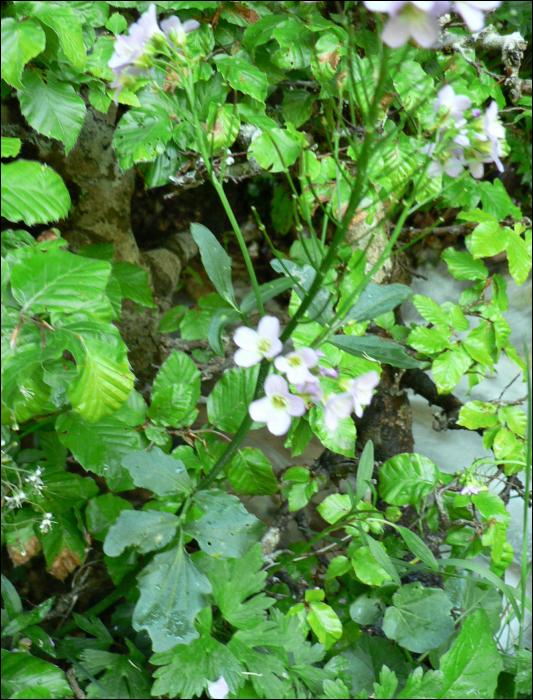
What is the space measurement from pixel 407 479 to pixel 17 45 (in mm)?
991

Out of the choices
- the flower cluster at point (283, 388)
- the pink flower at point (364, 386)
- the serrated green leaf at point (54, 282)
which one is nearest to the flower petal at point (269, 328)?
the flower cluster at point (283, 388)

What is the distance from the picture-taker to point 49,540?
921mm

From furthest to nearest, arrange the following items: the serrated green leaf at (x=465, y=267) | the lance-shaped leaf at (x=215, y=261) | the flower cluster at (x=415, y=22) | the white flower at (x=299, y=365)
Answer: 1. the serrated green leaf at (x=465, y=267)
2. the lance-shaped leaf at (x=215, y=261)
3. the white flower at (x=299, y=365)
4. the flower cluster at (x=415, y=22)

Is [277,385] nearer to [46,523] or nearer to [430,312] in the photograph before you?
[46,523]

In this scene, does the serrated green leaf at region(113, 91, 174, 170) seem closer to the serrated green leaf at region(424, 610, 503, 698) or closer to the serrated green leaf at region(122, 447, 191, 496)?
the serrated green leaf at region(122, 447, 191, 496)

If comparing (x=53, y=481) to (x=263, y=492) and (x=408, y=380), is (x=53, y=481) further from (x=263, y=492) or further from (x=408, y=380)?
(x=408, y=380)

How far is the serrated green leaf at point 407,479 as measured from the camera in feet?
3.41

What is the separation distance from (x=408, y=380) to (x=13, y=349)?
1.12 metres

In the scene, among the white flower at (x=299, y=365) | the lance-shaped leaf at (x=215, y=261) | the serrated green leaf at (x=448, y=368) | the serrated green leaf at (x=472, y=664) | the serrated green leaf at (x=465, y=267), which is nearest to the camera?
the white flower at (x=299, y=365)

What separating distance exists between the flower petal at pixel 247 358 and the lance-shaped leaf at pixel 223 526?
0.25 m

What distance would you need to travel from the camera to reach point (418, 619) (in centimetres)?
97

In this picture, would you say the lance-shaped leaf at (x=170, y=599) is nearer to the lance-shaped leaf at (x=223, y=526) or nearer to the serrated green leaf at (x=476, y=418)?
the lance-shaped leaf at (x=223, y=526)

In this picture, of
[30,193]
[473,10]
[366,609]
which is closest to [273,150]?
[30,193]

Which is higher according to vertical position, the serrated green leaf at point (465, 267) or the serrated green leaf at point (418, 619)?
the serrated green leaf at point (465, 267)
